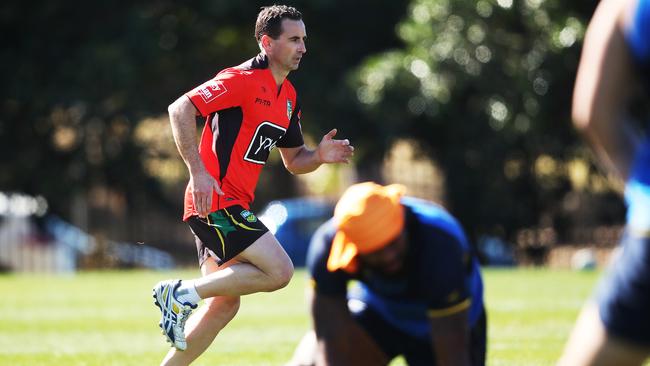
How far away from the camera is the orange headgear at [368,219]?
186 inches

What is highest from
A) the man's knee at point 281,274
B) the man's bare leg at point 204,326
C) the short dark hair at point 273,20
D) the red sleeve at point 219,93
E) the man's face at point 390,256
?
the short dark hair at point 273,20

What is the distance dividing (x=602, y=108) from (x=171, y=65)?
2620 centimetres

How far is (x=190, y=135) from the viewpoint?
702cm

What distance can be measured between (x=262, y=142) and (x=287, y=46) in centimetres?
61

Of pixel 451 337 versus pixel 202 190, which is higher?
pixel 202 190

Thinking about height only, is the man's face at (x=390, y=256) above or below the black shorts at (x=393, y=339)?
above

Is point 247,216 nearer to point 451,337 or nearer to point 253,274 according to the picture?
point 253,274

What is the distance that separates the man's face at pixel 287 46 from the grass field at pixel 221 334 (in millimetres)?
2557

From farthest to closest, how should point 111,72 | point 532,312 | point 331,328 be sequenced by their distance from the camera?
point 111,72, point 532,312, point 331,328

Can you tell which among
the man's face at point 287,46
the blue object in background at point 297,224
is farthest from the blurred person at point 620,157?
the blue object in background at point 297,224

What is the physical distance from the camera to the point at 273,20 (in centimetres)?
750

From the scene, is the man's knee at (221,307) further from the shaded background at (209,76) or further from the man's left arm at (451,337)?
the shaded background at (209,76)

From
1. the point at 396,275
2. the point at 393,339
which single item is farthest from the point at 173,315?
the point at 396,275

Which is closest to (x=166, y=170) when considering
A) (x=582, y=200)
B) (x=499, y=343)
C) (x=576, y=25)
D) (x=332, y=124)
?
(x=332, y=124)
